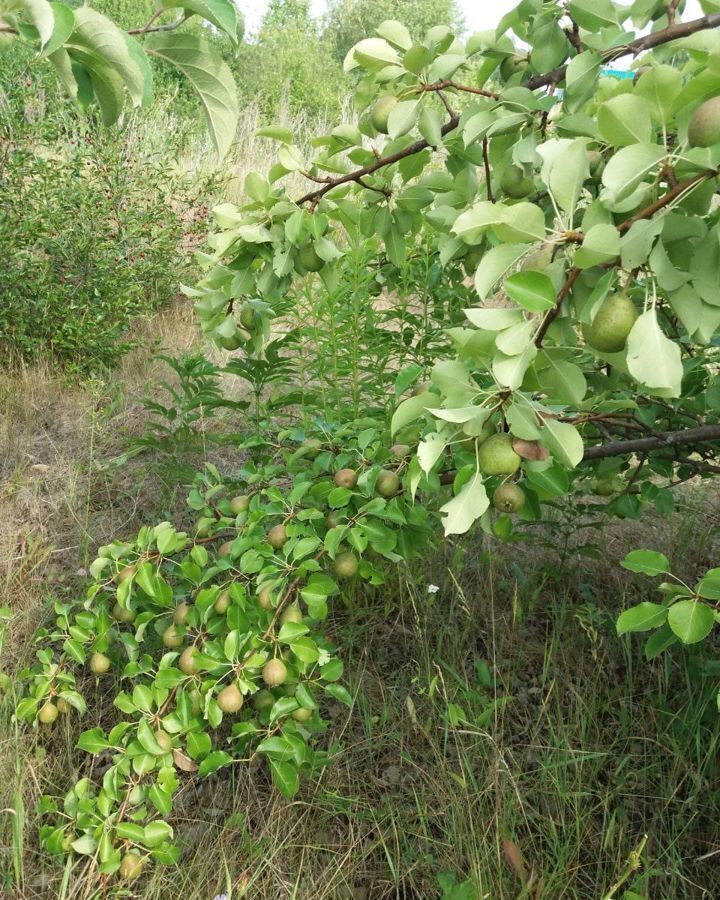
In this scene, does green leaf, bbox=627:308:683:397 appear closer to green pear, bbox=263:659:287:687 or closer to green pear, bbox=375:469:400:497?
green pear, bbox=375:469:400:497

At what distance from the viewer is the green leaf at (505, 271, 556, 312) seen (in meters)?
0.75

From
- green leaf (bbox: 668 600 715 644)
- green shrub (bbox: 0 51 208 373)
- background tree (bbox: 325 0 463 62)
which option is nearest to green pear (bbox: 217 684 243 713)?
green leaf (bbox: 668 600 715 644)

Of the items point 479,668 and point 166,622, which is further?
point 479,668

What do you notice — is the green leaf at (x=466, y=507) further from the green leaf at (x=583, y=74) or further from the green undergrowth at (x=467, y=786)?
the green undergrowth at (x=467, y=786)

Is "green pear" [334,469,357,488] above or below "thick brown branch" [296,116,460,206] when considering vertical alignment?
below

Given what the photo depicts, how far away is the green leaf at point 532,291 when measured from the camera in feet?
2.45

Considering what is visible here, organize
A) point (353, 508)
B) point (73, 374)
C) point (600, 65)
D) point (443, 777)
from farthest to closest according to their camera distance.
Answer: point (73, 374), point (443, 777), point (353, 508), point (600, 65)

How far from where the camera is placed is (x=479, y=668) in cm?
189

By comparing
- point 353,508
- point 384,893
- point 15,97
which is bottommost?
point 384,893

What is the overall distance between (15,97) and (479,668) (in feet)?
12.9

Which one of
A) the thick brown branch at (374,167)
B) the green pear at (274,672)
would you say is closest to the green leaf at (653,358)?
the thick brown branch at (374,167)

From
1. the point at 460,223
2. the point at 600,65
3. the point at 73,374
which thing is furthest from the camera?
the point at 73,374

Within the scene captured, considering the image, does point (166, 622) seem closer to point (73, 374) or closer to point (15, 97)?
point (73, 374)

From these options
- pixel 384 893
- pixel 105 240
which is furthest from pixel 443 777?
pixel 105 240
